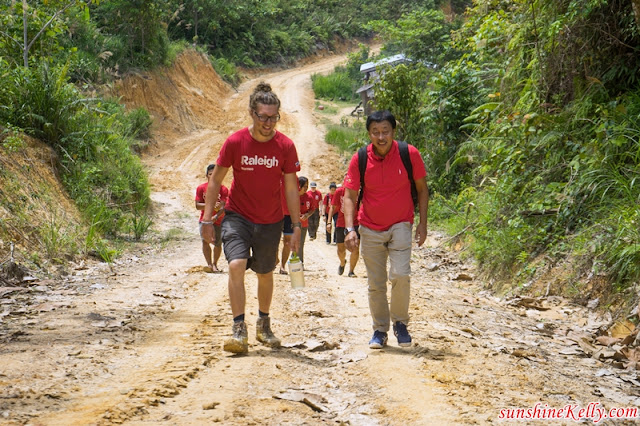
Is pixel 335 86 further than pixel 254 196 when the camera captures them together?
Yes

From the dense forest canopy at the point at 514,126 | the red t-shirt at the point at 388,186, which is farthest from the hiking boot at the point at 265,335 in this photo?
the dense forest canopy at the point at 514,126

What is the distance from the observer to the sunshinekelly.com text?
423 centimetres

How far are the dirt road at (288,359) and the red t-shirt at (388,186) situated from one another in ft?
3.69

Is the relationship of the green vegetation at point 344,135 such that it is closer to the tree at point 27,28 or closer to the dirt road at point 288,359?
the tree at point 27,28

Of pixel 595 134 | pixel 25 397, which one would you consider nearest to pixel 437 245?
pixel 595 134

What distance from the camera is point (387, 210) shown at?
6.00 m

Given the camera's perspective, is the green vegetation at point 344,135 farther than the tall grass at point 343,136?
No


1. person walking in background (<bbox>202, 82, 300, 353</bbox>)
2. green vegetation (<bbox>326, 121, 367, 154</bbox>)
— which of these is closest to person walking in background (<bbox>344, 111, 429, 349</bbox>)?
person walking in background (<bbox>202, 82, 300, 353</bbox>)

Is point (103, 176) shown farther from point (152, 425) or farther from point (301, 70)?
point (301, 70)

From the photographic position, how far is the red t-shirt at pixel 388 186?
6.00 m

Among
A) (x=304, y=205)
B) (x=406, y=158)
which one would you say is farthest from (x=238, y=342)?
(x=304, y=205)

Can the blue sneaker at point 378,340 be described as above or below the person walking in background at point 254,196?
below

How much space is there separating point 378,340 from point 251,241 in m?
1.38

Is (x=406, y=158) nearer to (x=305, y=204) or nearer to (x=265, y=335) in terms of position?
(x=265, y=335)
